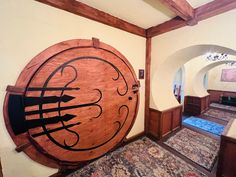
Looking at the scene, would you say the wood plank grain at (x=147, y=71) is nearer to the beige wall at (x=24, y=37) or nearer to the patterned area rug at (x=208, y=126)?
the beige wall at (x=24, y=37)

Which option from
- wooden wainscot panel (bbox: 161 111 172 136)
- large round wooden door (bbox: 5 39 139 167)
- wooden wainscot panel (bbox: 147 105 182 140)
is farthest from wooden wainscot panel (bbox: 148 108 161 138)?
large round wooden door (bbox: 5 39 139 167)

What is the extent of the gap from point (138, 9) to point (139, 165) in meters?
2.44

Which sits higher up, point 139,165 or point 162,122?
point 162,122

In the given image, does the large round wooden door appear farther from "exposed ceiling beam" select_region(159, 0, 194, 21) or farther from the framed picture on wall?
the framed picture on wall

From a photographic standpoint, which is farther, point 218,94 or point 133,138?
point 218,94

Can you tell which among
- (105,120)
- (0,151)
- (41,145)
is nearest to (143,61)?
(105,120)

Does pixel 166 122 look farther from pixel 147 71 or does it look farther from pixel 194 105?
pixel 194 105

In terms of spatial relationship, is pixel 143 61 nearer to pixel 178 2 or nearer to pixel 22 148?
pixel 178 2

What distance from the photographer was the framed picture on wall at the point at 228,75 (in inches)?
253

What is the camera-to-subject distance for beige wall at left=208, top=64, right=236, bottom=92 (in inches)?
259

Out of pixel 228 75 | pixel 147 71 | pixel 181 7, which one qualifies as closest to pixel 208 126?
pixel 147 71

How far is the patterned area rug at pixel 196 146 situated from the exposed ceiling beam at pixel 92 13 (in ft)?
8.05

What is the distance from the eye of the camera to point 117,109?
85.4 inches

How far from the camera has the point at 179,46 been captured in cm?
213
